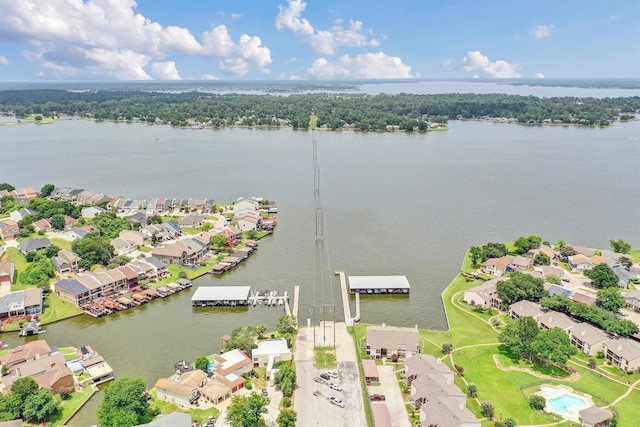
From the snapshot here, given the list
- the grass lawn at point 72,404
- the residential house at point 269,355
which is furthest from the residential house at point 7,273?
the residential house at point 269,355

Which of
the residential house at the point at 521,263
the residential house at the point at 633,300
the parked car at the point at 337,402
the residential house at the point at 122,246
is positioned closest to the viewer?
the parked car at the point at 337,402

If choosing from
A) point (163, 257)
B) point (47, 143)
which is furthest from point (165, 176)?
point (47, 143)

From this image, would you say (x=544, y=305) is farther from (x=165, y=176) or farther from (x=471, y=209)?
(x=165, y=176)

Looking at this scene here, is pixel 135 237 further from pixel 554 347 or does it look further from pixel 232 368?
pixel 554 347

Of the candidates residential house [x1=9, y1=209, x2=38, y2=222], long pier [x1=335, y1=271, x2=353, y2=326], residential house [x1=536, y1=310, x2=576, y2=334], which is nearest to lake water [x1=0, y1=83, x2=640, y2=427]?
long pier [x1=335, y1=271, x2=353, y2=326]

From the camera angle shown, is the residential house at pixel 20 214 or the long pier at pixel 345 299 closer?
the long pier at pixel 345 299

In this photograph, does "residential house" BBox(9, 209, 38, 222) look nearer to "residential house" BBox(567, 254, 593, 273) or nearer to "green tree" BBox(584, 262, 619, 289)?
"residential house" BBox(567, 254, 593, 273)

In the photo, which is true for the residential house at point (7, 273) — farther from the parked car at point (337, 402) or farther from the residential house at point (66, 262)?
the parked car at point (337, 402)
